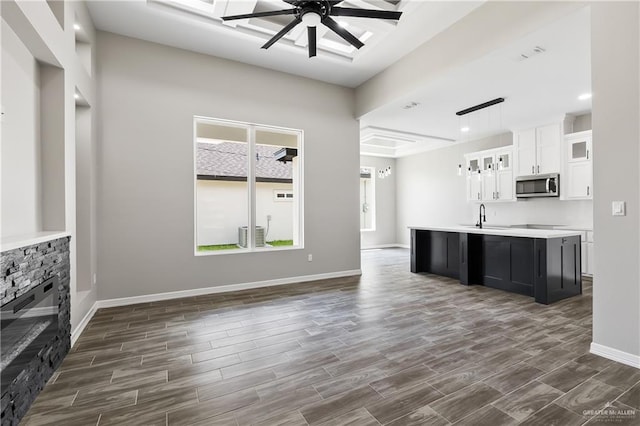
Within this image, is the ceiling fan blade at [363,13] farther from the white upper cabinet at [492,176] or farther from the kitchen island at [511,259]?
the white upper cabinet at [492,176]

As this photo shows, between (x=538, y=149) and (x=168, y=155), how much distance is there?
7.00m

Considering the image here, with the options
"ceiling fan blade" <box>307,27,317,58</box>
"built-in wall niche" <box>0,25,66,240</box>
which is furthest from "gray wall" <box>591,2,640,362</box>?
"built-in wall niche" <box>0,25,66,240</box>

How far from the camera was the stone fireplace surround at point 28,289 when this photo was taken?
1.75 meters

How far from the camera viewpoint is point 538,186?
6426mm

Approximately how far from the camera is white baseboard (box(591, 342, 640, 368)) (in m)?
Result: 2.42

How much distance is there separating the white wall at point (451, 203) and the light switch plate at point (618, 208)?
4.51 metres

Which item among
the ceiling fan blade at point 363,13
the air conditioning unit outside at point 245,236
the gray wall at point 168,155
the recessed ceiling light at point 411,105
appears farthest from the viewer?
the recessed ceiling light at point 411,105

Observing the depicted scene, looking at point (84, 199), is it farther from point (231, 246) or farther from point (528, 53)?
point (528, 53)

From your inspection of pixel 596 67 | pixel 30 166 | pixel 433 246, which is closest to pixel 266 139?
pixel 30 166

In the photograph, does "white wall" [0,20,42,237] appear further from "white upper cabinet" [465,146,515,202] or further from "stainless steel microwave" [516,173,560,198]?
"stainless steel microwave" [516,173,560,198]

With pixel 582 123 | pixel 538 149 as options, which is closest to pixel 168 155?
pixel 538 149

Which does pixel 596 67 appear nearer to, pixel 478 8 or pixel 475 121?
pixel 478 8

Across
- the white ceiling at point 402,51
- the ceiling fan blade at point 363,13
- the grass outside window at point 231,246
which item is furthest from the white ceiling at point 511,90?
the grass outside window at point 231,246

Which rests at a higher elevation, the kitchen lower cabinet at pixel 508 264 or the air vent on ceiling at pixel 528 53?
the air vent on ceiling at pixel 528 53
